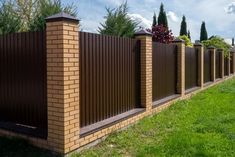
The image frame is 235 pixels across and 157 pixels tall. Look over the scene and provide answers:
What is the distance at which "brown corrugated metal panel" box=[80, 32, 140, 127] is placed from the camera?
557 cm

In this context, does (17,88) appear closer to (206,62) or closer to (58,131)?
(58,131)

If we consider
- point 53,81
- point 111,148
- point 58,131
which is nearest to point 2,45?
point 53,81

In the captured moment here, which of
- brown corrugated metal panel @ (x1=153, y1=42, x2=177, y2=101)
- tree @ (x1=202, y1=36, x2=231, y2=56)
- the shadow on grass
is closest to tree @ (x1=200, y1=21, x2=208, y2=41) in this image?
tree @ (x1=202, y1=36, x2=231, y2=56)

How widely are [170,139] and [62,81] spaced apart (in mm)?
2317

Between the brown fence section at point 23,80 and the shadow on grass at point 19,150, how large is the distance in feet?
1.33

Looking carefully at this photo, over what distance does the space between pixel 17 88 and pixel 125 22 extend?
10575 mm

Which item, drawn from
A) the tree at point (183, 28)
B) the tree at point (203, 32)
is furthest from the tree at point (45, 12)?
the tree at point (203, 32)

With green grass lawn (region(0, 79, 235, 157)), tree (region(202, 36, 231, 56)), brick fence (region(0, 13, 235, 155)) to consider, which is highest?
tree (region(202, 36, 231, 56))

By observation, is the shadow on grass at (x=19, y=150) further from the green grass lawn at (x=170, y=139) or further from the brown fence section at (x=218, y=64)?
the brown fence section at (x=218, y=64)

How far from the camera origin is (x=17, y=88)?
5906 mm

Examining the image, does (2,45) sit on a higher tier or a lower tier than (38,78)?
higher

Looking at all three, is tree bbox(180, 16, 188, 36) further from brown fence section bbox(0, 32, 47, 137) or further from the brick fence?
the brick fence

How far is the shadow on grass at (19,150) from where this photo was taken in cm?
486

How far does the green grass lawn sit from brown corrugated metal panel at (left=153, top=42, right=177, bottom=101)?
0.85 m
